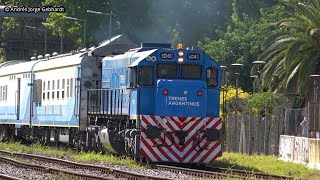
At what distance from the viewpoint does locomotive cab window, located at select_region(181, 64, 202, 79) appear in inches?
1122

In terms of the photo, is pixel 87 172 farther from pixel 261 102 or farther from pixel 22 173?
pixel 261 102

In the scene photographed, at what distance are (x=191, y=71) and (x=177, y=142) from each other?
237 centimetres

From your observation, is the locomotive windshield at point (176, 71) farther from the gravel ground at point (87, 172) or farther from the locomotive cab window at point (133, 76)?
the gravel ground at point (87, 172)

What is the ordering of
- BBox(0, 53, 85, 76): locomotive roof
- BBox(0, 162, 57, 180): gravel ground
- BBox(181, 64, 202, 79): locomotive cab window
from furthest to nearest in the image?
BBox(0, 53, 85, 76): locomotive roof < BBox(181, 64, 202, 79): locomotive cab window < BBox(0, 162, 57, 180): gravel ground

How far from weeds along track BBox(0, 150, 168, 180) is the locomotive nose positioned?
Result: 9.64 ft

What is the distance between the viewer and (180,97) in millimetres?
27922

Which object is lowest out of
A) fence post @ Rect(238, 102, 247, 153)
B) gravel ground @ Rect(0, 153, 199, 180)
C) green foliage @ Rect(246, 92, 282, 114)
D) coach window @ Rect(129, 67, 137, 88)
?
gravel ground @ Rect(0, 153, 199, 180)

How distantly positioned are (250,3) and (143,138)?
61871mm

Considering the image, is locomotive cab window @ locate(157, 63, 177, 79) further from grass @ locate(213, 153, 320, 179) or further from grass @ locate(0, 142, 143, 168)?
grass @ locate(213, 153, 320, 179)

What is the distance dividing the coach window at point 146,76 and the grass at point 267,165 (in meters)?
3.93

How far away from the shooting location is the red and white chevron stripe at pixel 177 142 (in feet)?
90.8

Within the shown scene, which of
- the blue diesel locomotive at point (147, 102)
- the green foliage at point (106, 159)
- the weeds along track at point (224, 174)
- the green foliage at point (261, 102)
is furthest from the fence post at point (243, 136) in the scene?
the weeds along track at point (224, 174)

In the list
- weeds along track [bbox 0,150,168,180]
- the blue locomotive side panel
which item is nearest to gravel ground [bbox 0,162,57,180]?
weeds along track [bbox 0,150,168,180]

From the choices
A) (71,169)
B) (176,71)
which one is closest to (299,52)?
(176,71)
